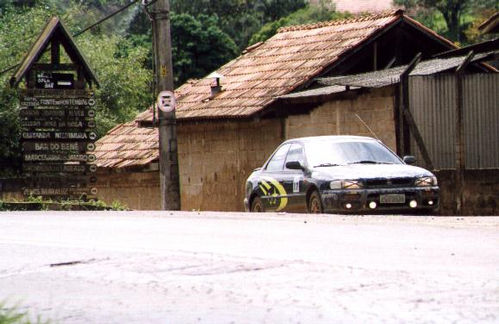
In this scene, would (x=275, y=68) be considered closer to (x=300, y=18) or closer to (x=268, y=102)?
(x=268, y=102)

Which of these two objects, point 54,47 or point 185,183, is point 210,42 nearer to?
point 185,183

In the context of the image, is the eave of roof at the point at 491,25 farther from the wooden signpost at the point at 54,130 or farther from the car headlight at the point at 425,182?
the wooden signpost at the point at 54,130

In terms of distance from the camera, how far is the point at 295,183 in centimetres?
2114

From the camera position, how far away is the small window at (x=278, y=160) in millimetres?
22078

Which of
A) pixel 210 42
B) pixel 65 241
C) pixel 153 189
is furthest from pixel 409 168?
pixel 210 42

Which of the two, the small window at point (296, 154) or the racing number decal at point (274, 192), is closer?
the small window at point (296, 154)

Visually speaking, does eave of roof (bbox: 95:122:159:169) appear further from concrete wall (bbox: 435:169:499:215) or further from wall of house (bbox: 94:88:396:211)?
→ concrete wall (bbox: 435:169:499:215)

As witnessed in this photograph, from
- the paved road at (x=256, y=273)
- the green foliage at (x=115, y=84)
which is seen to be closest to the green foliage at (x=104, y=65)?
the green foliage at (x=115, y=84)

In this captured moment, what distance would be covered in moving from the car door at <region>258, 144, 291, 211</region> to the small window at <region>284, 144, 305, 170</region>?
0.19 metres

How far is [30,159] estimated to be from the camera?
2853cm

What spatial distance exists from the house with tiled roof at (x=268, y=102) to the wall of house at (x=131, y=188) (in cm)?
7

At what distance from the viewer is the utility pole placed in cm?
2717

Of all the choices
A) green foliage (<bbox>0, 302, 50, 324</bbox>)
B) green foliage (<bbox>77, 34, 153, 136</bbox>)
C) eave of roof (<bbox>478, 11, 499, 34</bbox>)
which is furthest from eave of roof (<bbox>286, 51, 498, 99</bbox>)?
green foliage (<bbox>77, 34, 153, 136</bbox>)

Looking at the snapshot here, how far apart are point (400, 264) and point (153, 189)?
1115 inches
